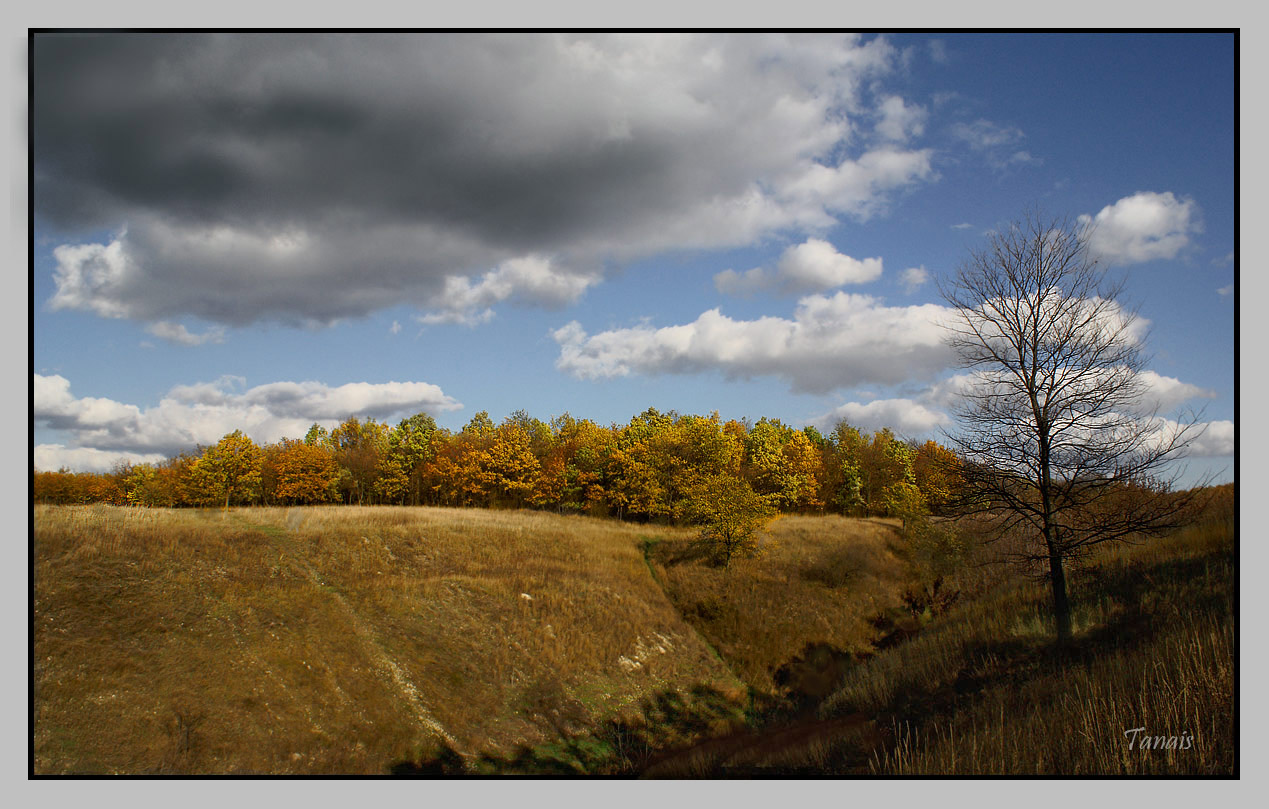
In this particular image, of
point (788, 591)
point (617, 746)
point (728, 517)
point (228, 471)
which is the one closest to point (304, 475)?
point (228, 471)

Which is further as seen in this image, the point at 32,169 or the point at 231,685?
the point at 231,685

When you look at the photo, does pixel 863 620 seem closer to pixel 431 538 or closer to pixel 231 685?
pixel 431 538

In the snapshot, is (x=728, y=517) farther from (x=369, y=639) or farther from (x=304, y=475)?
(x=304, y=475)

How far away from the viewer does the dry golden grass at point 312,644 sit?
10.6 metres

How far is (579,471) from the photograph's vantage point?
55.2 metres

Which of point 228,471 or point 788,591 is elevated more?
point 228,471

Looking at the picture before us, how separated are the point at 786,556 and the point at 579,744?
68.4ft

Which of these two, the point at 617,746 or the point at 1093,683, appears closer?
the point at 1093,683

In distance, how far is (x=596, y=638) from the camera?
21.6m

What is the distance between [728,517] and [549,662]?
15493 mm

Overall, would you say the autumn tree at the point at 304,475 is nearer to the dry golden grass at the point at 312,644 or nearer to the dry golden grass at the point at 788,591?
the dry golden grass at the point at 312,644

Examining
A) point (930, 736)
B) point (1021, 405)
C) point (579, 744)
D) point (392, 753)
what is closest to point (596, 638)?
point (579, 744)

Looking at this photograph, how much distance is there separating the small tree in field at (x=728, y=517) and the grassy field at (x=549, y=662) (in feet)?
12.0

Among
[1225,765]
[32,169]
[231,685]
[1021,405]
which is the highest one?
[32,169]
